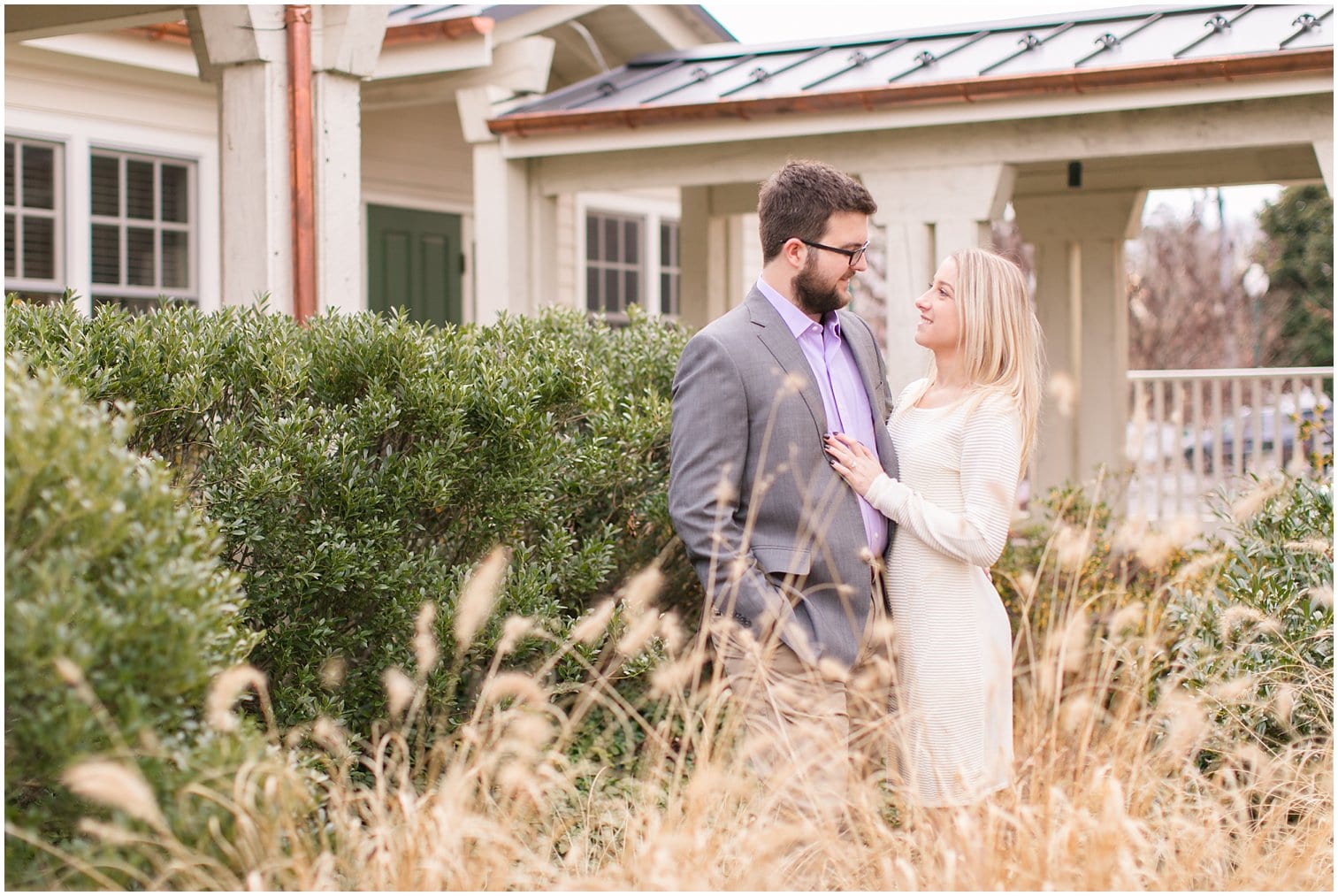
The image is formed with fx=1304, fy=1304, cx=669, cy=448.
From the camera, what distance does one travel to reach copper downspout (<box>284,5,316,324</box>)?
6117 mm

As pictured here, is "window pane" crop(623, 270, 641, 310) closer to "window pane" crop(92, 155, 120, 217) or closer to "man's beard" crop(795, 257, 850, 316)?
"window pane" crop(92, 155, 120, 217)

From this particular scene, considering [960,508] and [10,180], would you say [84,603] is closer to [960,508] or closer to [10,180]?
[960,508]

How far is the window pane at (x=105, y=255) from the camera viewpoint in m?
8.48

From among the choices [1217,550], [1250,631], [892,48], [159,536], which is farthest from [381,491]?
[892,48]

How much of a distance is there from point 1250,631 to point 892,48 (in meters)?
4.54

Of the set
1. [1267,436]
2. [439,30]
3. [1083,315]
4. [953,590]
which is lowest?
[953,590]

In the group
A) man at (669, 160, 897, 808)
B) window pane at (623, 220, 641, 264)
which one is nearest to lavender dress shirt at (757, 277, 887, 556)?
man at (669, 160, 897, 808)

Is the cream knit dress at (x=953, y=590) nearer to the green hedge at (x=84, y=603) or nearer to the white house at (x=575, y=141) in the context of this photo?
the green hedge at (x=84, y=603)

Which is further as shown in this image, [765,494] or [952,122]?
[952,122]

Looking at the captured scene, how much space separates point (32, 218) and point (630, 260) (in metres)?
5.33

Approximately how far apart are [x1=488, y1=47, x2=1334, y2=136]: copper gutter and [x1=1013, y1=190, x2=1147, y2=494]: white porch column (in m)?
3.05

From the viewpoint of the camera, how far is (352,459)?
3920 millimetres

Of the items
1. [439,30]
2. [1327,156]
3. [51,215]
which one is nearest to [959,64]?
[1327,156]

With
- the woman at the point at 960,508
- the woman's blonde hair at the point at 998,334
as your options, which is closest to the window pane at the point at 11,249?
the woman at the point at 960,508
